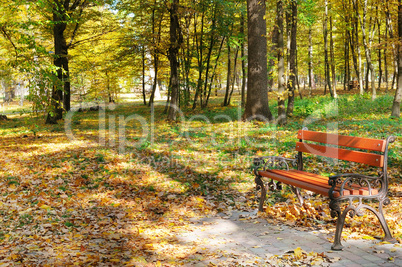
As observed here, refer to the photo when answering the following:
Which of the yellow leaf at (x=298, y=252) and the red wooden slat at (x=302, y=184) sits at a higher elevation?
the red wooden slat at (x=302, y=184)

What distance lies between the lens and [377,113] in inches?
560

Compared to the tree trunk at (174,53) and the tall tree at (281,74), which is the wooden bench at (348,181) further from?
the tree trunk at (174,53)

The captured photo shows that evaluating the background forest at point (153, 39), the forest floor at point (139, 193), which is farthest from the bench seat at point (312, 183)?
the background forest at point (153, 39)

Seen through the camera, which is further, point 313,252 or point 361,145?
point 361,145

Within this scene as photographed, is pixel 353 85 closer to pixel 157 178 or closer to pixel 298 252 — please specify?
pixel 157 178

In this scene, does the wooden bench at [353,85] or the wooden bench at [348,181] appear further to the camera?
the wooden bench at [353,85]

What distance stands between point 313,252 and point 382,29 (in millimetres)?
35223

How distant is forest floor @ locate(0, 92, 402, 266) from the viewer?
13.8 feet

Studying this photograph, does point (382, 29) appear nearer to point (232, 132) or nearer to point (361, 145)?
point (232, 132)

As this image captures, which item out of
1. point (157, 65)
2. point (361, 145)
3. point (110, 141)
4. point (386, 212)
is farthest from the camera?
point (157, 65)

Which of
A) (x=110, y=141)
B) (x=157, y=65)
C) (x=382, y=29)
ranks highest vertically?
(x=382, y=29)

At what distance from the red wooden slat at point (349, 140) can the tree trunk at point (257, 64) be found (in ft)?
23.0

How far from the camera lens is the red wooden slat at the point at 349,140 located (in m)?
4.22

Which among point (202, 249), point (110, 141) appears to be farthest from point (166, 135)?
point (202, 249)
